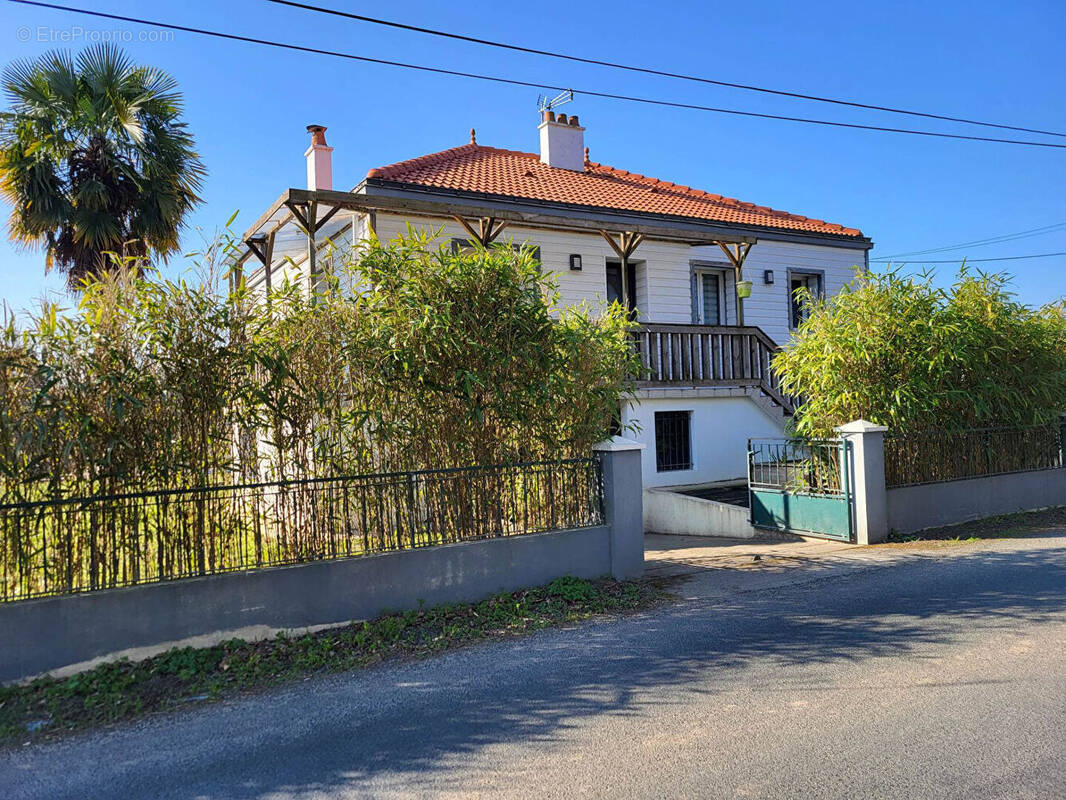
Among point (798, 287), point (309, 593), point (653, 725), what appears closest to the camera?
point (653, 725)

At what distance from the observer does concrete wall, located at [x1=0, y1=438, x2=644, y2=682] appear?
527cm

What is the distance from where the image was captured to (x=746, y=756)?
12.7 feet

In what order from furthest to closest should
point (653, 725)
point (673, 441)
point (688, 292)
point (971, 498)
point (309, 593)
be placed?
point (688, 292)
point (673, 441)
point (971, 498)
point (309, 593)
point (653, 725)

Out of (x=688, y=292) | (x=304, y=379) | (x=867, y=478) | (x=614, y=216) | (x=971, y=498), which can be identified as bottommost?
(x=971, y=498)

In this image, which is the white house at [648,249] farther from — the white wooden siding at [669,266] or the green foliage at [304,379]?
the green foliage at [304,379]

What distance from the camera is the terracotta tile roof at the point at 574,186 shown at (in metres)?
14.8

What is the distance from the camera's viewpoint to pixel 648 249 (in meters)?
16.1

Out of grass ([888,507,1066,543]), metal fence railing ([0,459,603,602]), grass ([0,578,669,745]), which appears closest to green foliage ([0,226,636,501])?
metal fence railing ([0,459,603,602])

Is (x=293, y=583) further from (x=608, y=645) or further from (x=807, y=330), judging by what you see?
(x=807, y=330)

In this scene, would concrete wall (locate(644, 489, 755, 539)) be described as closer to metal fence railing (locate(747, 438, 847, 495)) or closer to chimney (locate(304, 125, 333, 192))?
metal fence railing (locate(747, 438, 847, 495))

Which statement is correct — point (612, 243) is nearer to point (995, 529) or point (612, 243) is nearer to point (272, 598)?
point (995, 529)

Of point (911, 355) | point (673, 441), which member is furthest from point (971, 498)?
point (673, 441)

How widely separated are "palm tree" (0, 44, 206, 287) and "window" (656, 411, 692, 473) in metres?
9.14

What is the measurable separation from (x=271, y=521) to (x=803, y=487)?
7514mm
